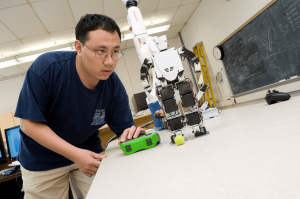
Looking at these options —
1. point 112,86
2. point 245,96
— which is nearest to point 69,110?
point 112,86

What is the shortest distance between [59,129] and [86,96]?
0.81 ft

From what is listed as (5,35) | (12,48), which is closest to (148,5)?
(5,35)

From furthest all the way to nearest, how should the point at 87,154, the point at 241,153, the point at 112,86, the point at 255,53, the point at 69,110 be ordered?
the point at 255,53
the point at 112,86
the point at 69,110
the point at 87,154
the point at 241,153

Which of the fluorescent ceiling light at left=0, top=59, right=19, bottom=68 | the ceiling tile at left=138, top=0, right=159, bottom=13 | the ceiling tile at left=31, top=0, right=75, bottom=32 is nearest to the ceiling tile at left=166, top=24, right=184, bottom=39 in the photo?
the ceiling tile at left=138, top=0, right=159, bottom=13

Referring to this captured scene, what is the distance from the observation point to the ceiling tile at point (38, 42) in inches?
170

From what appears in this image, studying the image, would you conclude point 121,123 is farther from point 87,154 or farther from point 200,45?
point 200,45

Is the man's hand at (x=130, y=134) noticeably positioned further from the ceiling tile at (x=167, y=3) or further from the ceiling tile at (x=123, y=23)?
the ceiling tile at (x=123, y=23)

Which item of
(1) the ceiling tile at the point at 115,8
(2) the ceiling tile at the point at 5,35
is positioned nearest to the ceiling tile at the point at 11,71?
(2) the ceiling tile at the point at 5,35

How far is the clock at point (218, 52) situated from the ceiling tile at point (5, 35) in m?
4.57

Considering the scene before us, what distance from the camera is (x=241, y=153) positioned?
1.63ft

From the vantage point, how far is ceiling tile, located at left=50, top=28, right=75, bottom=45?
437cm

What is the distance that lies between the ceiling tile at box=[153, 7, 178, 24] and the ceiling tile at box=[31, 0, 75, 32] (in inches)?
82.2

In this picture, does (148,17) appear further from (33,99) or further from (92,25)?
(33,99)

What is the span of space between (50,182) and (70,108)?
0.50 m
